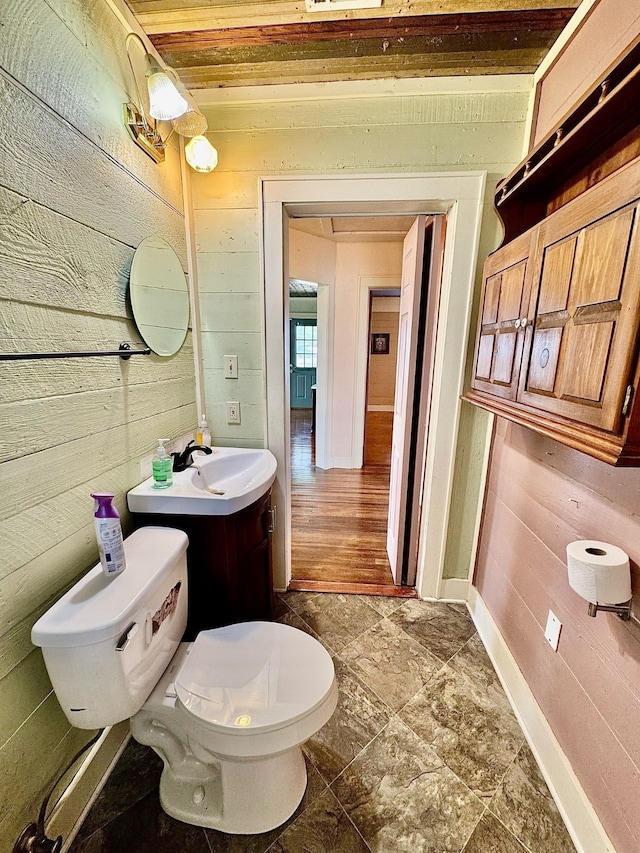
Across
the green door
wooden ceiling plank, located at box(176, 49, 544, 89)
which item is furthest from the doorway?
the green door

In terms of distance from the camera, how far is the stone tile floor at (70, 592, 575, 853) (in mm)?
994

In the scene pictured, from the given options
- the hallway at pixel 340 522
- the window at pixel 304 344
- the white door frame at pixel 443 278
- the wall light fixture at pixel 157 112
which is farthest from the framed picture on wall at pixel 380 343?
the wall light fixture at pixel 157 112

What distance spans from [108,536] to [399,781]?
123 centimetres

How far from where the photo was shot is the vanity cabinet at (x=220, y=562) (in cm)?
127

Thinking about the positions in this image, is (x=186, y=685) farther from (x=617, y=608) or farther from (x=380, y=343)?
(x=380, y=343)

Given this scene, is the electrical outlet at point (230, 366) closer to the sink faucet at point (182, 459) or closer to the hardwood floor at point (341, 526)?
the sink faucet at point (182, 459)

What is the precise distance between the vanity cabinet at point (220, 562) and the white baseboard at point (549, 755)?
3.62 ft

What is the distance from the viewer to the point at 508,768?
1.17m

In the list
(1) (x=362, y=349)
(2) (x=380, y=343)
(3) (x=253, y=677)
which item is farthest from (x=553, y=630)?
(2) (x=380, y=343)

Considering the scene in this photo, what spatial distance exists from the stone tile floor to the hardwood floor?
50cm

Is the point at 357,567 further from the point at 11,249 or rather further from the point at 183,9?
the point at 183,9

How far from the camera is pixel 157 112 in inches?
46.5

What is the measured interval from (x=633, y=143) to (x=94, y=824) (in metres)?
2.38

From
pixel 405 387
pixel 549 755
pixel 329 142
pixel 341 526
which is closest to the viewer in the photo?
pixel 549 755
